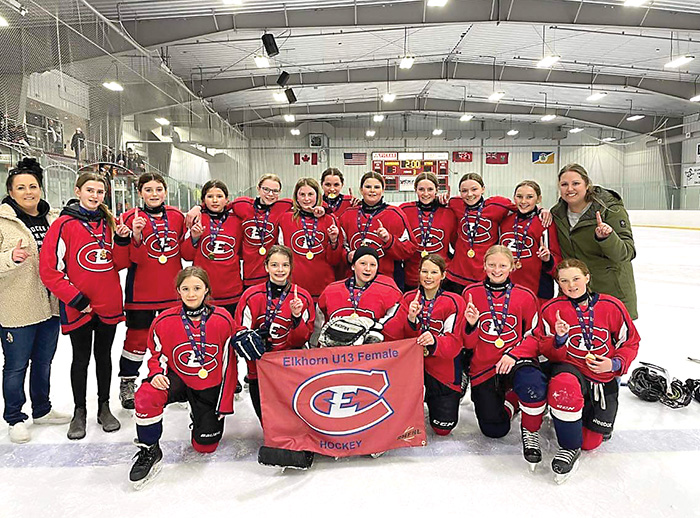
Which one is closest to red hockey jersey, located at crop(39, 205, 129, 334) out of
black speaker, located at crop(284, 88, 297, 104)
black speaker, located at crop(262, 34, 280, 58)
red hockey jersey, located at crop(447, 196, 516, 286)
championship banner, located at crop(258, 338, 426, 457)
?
championship banner, located at crop(258, 338, 426, 457)

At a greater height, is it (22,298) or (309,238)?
(309,238)

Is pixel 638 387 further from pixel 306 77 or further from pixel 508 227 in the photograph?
pixel 306 77

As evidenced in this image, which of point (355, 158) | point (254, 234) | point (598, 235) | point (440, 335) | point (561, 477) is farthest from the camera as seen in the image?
point (355, 158)

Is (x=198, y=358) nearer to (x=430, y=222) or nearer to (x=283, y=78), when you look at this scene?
(x=430, y=222)

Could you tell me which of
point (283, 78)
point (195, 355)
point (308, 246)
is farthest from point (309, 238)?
point (283, 78)

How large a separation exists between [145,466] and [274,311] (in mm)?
860

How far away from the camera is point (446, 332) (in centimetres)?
242

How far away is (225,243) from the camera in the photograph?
292cm

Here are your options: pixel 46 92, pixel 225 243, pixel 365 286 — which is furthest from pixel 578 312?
pixel 46 92

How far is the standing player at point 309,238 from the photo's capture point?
9.62 feet

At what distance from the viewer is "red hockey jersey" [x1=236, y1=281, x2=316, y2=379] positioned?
2426mm

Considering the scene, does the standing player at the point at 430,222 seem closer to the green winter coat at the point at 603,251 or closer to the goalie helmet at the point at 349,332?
the green winter coat at the point at 603,251

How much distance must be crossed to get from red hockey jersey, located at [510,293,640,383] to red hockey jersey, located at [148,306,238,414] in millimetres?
1337

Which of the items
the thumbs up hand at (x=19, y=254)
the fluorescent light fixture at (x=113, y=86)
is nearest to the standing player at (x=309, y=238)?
the thumbs up hand at (x=19, y=254)
